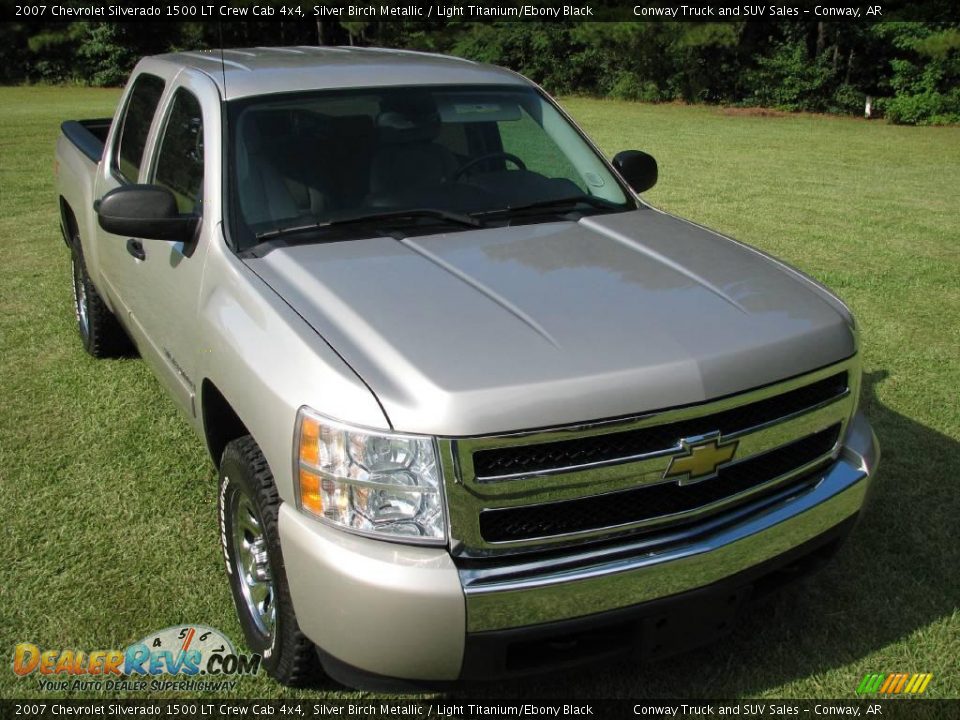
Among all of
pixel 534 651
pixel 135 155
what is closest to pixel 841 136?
pixel 135 155

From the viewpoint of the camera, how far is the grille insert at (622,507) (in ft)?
7.43

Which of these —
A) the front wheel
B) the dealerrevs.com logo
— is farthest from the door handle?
the dealerrevs.com logo

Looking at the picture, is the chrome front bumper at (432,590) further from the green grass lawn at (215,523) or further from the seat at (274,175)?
the seat at (274,175)

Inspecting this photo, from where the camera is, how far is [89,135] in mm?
5555

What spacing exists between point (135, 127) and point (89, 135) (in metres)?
1.35

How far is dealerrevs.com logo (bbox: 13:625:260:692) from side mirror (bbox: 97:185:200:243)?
135 cm

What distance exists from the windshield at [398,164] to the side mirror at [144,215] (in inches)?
7.8

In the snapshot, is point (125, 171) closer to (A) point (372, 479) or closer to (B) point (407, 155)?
(B) point (407, 155)

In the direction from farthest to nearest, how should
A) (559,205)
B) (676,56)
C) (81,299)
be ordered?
(676,56), (81,299), (559,205)

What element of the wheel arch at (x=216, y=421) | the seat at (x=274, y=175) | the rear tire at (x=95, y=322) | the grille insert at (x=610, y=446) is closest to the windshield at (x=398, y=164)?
the seat at (x=274, y=175)

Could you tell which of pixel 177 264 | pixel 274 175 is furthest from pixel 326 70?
pixel 177 264

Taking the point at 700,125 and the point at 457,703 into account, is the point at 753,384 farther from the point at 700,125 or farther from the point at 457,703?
the point at 700,125

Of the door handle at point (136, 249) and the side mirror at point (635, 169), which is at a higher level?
the side mirror at point (635, 169)

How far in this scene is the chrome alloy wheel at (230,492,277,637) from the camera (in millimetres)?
2785
